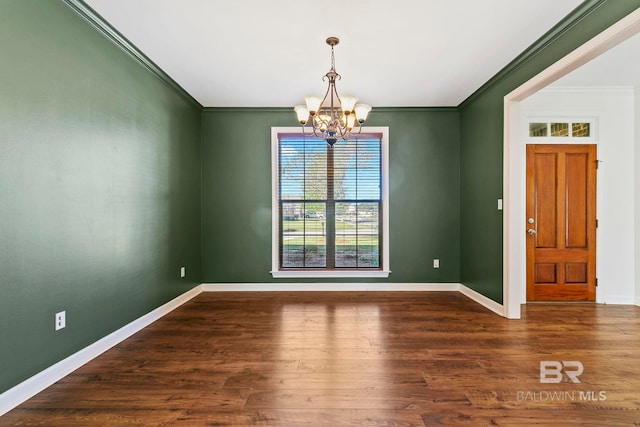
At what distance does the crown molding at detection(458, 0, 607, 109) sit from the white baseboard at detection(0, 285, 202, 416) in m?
4.54

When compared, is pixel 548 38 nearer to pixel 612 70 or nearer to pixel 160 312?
pixel 612 70

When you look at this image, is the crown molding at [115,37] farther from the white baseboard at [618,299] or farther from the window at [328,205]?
the white baseboard at [618,299]

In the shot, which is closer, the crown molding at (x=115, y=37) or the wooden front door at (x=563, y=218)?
the crown molding at (x=115, y=37)

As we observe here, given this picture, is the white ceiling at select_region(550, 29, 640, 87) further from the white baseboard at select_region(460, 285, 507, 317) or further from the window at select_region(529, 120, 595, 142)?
the white baseboard at select_region(460, 285, 507, 317)

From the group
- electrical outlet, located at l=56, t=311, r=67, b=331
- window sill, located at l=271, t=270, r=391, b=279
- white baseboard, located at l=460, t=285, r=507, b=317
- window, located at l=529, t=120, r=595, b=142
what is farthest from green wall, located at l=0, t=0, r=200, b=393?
window, located at l=529, t=120, r=595, b=142

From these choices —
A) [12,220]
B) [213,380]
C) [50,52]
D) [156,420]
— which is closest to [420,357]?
[213,380]

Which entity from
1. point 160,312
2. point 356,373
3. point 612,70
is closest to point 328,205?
point 160,312

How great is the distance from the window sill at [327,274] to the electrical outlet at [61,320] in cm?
258

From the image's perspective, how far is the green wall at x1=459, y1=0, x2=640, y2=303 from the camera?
2.31m

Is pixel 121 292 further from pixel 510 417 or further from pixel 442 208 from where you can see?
pixel 442 208

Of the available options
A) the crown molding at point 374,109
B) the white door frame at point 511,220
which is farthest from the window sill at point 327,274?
the crown molding at point 374,109

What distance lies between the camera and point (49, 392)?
196 centimetres

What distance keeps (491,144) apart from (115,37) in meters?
4.00

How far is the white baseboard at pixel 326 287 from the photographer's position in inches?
176
